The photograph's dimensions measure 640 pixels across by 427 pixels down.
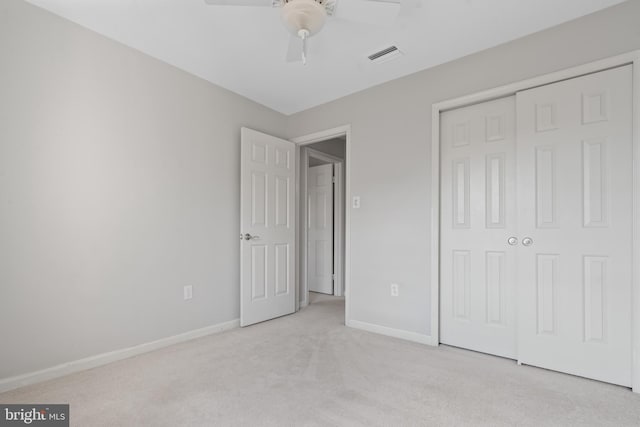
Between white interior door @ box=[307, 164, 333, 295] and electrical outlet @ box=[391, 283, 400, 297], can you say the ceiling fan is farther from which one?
white interior door @ box=[307, 164, 333, 295]

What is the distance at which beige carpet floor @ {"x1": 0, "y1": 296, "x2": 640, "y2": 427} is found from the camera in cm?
164

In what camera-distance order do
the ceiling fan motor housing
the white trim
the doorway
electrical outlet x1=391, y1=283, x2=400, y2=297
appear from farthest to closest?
the doorway
electrical outlet x1=391, y1=283, x2=400, y2=297
the white trim
the ceiling fan motor housing

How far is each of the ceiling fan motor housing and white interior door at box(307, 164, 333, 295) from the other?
336 cm

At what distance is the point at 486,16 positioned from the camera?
2.14m

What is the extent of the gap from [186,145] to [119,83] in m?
0.68

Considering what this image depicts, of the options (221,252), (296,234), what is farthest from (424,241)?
(221,252)

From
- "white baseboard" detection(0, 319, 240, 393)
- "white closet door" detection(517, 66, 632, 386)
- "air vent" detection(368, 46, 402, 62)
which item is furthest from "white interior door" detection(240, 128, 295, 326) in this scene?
"white closet door" detection(517, 66, 632, 386)

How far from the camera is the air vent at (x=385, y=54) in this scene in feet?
8.35

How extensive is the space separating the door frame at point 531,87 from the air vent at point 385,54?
1.87ft

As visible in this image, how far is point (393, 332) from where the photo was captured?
2949 mm

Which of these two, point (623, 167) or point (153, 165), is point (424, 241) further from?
point (153, 165)

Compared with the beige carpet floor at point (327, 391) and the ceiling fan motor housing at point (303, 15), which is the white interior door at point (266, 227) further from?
the ceiling fan motor housing at point (303, 15)

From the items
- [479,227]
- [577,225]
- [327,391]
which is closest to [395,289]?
[479,227]

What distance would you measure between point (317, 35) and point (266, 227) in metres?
1.98
